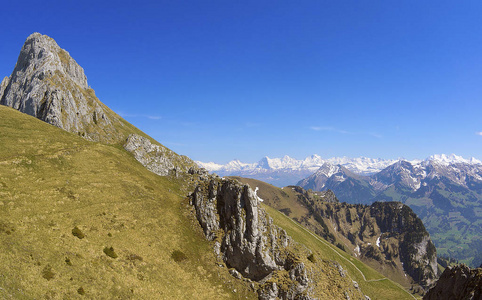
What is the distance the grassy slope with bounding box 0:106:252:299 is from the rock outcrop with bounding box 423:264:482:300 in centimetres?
3903

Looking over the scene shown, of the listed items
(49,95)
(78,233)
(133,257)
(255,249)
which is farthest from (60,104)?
(255,249)

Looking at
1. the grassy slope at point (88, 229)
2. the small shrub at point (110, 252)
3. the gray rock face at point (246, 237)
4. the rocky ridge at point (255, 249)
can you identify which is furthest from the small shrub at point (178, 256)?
the small shrub at point (110, 252)

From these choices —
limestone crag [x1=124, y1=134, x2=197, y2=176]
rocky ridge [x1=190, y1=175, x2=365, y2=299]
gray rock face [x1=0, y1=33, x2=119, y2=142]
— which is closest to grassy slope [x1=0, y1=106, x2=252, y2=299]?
rocky ridge [x1=190, y1=175, x2=365, y2=299]

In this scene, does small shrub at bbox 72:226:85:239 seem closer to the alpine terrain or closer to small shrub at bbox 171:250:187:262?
the alpine terrain

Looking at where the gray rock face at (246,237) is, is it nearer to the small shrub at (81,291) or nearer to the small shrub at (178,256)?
the small shrub at (178,256)

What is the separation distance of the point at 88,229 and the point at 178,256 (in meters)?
18.6

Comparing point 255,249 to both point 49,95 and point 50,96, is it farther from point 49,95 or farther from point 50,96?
point 49,95

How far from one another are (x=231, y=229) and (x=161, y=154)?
58180 mm

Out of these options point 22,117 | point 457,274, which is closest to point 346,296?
point 457,274

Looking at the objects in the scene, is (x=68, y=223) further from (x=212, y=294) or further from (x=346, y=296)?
(x=346, y=296)

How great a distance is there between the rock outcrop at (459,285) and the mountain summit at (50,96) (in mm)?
132782

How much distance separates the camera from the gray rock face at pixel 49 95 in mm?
102500

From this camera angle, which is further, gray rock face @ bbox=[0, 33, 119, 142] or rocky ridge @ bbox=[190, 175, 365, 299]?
gray rock face @ bbox=[0, 33, 119, 142]

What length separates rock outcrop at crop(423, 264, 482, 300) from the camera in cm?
3913
